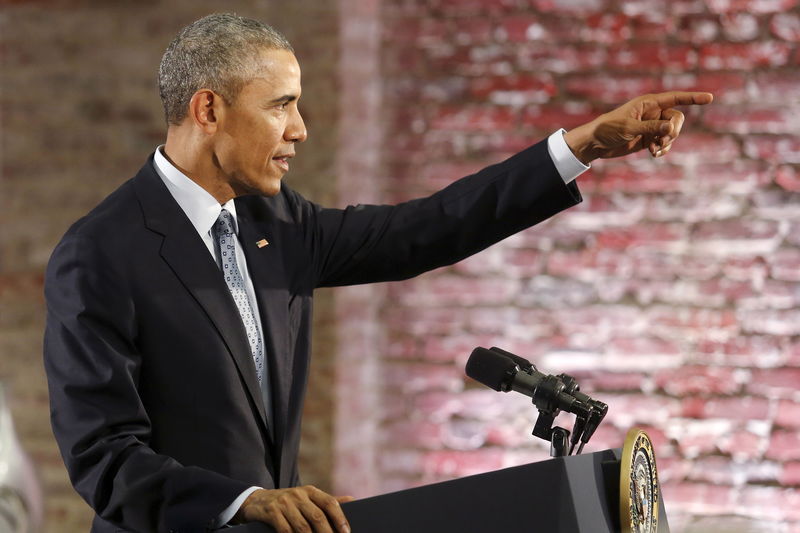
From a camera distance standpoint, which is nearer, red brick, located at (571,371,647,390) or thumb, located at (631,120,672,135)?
thumb, located at (631,120,672,135)

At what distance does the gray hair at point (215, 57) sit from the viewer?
5.34 feet

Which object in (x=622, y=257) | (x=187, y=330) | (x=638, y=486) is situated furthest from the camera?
(x=622, y=257)

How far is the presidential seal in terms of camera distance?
1318mm

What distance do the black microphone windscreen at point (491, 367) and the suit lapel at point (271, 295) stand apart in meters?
0.31

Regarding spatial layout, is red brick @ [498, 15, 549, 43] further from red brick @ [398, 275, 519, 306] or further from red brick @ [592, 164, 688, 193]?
red brick @ [398, 275, 519, 306]

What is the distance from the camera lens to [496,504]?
128 centimetres

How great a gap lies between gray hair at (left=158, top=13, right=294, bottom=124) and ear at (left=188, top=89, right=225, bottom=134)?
10 millimetres

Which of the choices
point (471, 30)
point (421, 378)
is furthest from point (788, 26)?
point (421, 378)

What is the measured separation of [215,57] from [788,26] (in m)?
1.64

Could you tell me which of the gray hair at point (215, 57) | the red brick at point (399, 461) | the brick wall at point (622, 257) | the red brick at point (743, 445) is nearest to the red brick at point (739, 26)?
the brick wall at point (622, 257)

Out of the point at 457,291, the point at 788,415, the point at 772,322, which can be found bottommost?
the point at 788,415

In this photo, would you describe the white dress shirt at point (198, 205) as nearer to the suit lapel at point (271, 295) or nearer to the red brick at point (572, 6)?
the suit lapel at point (271, 295)

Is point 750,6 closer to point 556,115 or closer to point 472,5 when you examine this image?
point 556,115

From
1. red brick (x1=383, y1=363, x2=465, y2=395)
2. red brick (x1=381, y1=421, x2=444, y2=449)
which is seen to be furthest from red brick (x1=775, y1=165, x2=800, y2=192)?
red brick (x1=381, y1=421, x2=444, y2=449)
